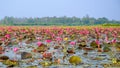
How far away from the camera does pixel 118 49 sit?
752 cm

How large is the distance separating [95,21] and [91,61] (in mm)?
70060

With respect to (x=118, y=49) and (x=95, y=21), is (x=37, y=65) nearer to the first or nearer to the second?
(x=118, y=49)

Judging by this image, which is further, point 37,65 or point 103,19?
point 103,19

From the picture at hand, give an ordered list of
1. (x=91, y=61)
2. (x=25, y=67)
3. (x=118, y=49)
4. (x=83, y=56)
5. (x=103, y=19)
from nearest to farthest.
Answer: (x=25, y=67)
(x=91, y=61)
(x=83, y=56)
(x=118, y=49)
(x=103, y=19)

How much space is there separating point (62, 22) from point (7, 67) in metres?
69.5

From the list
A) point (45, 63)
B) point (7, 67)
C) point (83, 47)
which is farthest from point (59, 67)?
point (83, 47)

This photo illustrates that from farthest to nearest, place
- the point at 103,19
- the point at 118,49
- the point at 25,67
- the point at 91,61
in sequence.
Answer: the point at 103,19
the point at 118,49
the point at 91,61
the point at 25,67

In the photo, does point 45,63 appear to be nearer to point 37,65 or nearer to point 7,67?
point 37,65

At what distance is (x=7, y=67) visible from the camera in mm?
5141

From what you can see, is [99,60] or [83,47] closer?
[99,60]

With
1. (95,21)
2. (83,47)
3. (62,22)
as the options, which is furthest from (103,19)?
(83,47)

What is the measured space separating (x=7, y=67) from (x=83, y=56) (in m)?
2.14

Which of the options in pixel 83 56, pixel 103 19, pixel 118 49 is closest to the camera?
pixel 83 56

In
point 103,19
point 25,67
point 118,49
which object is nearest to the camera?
point 25,67
